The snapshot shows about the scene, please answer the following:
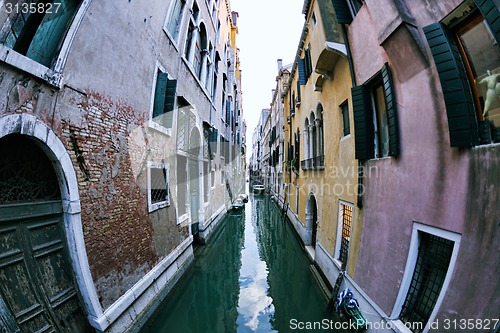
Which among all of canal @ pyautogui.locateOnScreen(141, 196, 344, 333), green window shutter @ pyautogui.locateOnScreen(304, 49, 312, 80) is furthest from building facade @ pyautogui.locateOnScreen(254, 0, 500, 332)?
green window shutter @ pyautogui.locateOnScreen(304, 49, 312, 80)

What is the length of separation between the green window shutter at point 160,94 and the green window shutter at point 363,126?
12.8 ft

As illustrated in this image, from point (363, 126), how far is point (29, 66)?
4406 mm

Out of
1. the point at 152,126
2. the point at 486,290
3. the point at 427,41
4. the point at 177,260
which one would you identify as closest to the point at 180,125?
the point at 152,126

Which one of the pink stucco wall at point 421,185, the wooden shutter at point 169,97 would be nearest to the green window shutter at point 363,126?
the pink stucco wall at point 421,185

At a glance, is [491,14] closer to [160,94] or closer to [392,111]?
[392,111]

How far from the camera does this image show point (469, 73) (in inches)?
92.4

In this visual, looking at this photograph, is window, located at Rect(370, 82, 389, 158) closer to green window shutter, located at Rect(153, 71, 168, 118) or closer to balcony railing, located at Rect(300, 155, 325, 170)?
balcony railing, located at Rect(300, 155, 325, 170)

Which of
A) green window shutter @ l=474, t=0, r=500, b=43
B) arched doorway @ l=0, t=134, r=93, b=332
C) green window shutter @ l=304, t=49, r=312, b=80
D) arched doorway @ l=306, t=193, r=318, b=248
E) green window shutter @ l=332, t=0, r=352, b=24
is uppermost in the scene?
green window shutter @ l=304, t=49, r=312, b=80

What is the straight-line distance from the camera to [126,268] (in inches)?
152

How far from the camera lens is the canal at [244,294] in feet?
14.3

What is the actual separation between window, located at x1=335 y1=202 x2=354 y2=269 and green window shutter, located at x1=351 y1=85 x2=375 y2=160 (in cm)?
130

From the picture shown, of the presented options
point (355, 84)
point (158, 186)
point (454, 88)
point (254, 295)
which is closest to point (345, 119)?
point (355, 84)

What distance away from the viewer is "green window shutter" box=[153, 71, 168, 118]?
5.11 meters

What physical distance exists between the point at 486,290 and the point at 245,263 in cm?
640
